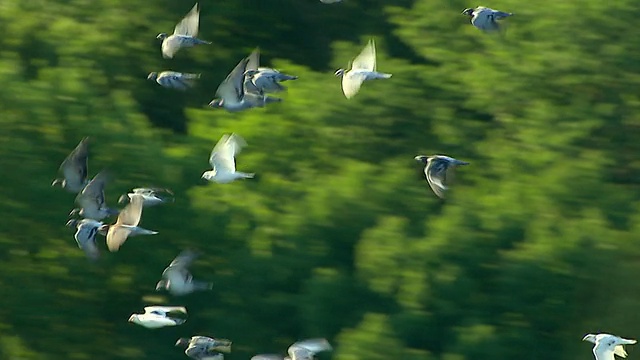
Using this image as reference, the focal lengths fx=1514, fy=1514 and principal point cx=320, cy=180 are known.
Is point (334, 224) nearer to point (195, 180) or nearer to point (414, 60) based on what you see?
point (195, 180)

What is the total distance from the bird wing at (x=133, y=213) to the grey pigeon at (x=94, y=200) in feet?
0.43

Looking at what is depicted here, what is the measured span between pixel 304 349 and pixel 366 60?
395 cm

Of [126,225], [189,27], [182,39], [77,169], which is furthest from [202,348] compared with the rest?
[189,27]

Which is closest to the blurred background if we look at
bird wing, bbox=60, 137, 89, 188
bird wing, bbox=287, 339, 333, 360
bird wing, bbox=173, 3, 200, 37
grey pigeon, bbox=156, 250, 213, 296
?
bird wing, bbox=287, 339, 333, 360

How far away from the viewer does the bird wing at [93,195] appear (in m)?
13.2

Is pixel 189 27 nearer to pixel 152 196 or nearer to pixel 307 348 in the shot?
pixel 152 196

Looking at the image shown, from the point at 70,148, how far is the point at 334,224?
2.99 meters

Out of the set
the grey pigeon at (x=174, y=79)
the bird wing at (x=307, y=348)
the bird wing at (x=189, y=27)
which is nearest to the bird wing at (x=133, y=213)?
the bird wing at (x=307, y=348)

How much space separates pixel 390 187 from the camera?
14406 millimetres

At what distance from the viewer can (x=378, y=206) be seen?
14375 mm

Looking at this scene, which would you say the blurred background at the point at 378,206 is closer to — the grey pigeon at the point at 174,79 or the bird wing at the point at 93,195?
the grey pigeon at the point at 174,79

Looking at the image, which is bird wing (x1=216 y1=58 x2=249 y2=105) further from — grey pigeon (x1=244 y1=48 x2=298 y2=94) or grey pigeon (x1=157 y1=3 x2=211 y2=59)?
grey pigeon (x1=157 y1=3 x2=211 y2=59)

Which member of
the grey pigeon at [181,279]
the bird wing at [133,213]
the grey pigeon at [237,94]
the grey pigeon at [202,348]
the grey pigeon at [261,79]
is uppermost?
the grey pigeon at [261,79]

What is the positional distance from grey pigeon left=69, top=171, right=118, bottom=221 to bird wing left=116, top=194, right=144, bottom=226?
0.13m
